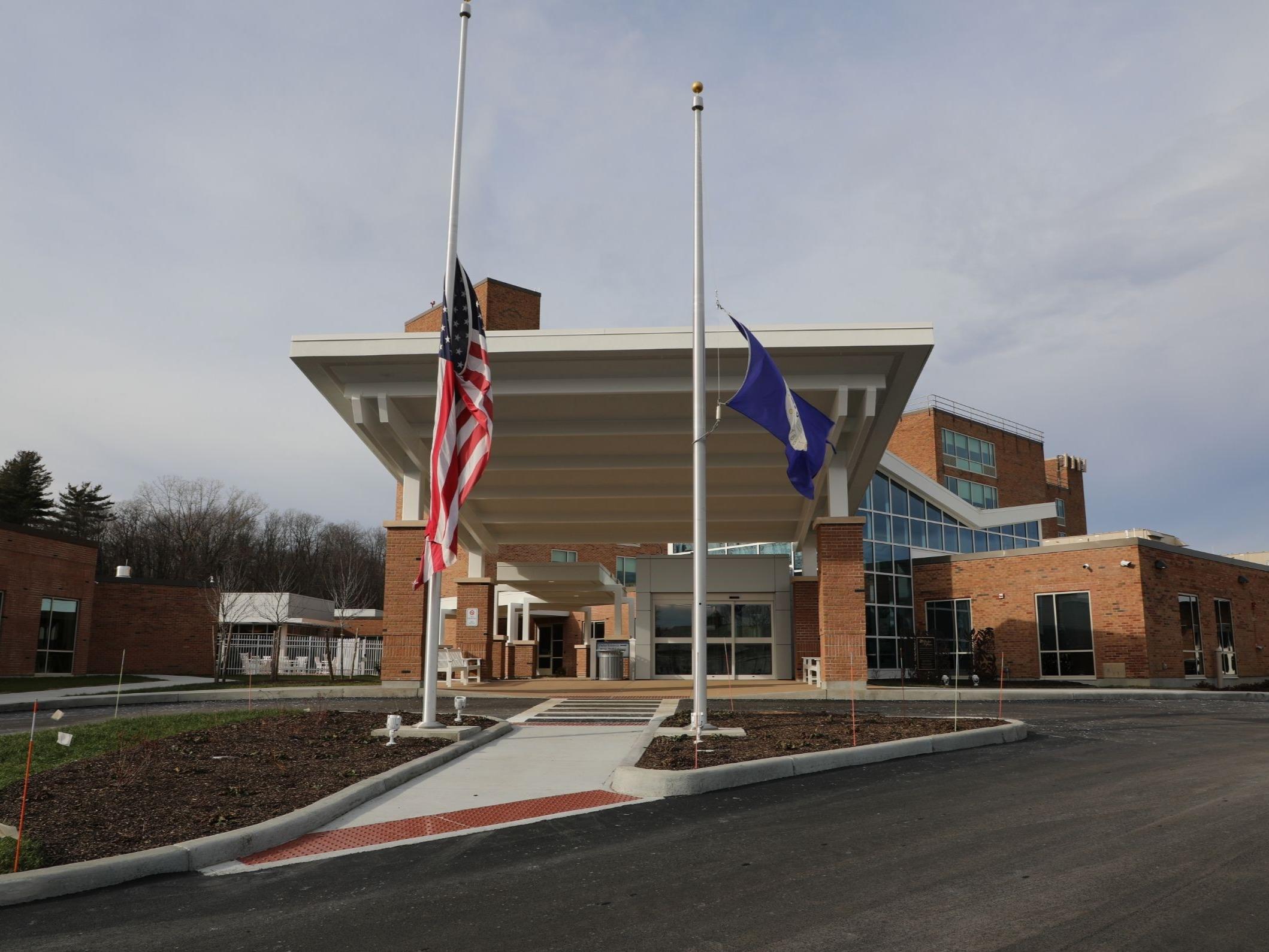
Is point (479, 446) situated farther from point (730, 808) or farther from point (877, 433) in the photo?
point (877, 433)

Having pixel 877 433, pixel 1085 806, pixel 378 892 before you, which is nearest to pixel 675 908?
pixel 378 892

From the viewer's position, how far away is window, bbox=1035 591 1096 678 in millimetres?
28484

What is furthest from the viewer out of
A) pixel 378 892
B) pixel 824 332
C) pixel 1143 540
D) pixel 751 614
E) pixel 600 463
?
pixel 751 614

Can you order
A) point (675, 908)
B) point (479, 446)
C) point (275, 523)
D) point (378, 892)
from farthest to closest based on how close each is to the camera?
point (275, 523) < point (479, 446) < point (378, 892) < point (675, 908)

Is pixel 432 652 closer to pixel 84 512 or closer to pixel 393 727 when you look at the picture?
pixel 393 727

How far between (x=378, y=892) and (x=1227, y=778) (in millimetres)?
8479

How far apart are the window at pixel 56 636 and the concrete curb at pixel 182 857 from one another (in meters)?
25.0

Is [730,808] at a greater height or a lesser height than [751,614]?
lesser

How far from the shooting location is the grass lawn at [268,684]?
22.9 m

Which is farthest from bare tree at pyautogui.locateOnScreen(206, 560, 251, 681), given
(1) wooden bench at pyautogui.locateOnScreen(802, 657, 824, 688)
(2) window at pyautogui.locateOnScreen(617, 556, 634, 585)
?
(2) window at pyautogui.locateOnScreen(617, 556, 634, 585)

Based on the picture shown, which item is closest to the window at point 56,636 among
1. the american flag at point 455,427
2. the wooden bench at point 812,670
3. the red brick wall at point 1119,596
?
the american flag at point 455,427

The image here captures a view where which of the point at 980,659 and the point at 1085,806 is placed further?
the point at 980,659

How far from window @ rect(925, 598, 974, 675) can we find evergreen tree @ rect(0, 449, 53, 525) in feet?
185

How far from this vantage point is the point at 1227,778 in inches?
378
